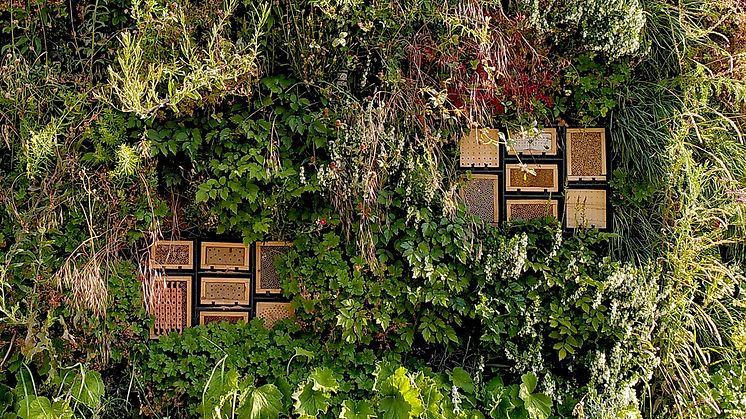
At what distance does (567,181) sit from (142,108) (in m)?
2.00

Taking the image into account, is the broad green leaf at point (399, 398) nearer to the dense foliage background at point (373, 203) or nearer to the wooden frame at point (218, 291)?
the dense foliage background at point (373, 203)

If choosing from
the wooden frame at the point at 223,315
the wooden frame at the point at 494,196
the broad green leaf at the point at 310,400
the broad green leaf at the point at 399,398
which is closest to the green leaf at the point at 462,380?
the broad green leaf at the point at 399,398

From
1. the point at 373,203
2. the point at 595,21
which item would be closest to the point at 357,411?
the point at 373,203

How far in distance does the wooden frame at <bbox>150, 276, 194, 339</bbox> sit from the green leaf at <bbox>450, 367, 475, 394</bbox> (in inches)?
49.8

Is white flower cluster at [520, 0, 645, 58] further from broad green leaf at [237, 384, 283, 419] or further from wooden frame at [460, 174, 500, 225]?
broad green leaf at [237, 384, 283, 419]

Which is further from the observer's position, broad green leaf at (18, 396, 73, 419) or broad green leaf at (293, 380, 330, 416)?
broad green leaf at (293, 380, 330, 416)

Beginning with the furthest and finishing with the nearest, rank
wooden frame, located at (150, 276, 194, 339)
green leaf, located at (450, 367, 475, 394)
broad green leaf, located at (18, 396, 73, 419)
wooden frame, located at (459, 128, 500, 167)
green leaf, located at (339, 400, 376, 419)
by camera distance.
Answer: wooden frame, located at (459, 128, 500, 167)
wooden frame, located at (150, 276, 194, 339)
green leaf, located at (450, 367, 475, 394)
green leaf, located at (339, 400, 376, 419)
broad green leaf, located at (18, 396, 73, 419)

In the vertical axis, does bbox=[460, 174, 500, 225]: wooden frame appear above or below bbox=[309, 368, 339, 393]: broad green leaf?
above

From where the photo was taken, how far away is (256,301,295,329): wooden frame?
11.1ft

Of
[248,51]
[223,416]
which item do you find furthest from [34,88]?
[223,416]

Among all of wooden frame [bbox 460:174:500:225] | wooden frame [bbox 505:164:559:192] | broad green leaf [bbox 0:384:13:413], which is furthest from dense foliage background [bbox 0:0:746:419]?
wooden frame [bbox 505:164:559:192]

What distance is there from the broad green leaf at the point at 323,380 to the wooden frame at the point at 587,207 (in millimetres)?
1385

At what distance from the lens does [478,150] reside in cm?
346

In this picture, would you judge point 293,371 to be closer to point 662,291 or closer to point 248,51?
point 248,51
